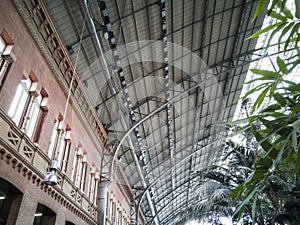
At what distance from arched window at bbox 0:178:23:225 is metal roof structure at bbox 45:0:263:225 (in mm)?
3491

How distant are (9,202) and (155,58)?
9410 millimetres

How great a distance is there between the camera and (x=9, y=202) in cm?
651

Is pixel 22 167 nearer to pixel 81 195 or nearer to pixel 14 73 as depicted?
pixel 14 73

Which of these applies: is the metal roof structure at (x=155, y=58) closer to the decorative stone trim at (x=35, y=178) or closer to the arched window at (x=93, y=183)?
the arched window at (x=93, y=183)

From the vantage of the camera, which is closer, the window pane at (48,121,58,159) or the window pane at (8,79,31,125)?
the window pane at (8,79,31,125)

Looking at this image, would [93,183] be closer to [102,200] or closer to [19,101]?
[102,200]

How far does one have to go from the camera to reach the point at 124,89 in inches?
529

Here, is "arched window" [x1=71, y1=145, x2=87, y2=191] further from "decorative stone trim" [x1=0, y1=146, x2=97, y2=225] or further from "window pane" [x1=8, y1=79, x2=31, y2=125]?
"window pane" [x1=8, y1=79, x2=31, y2=125]

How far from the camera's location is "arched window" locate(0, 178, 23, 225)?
625cm

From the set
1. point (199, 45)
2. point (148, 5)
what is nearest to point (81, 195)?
point (148, 5)

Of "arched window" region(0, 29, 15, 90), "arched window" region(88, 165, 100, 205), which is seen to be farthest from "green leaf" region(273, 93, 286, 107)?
Result: "arched window" region(88, 165, 100, 205)

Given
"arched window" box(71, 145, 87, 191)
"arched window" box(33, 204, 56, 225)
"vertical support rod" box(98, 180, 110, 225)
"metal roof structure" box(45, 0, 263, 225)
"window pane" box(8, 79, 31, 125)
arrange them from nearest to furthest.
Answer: "window pane" box(8, 79, 31, 125) < "arched window" box(33, 204, 56, 225) < "metal roof structure" box(45, 0, 263, 225) < "arched window" box(71, 145, 87, 191) < "vertical support rod" box(98, 180, 110, 225)

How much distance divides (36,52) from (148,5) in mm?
5362

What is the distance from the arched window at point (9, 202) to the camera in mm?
6252
